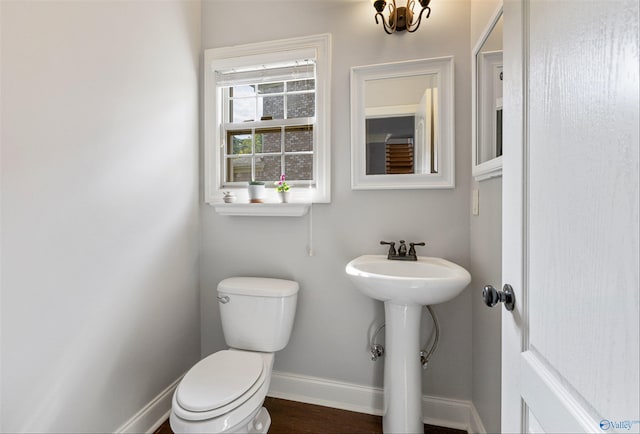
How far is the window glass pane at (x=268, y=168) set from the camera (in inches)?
76.5

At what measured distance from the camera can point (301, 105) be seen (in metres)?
1.91

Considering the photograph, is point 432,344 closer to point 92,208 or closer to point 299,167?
point 299,167

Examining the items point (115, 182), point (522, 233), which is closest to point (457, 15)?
point (522, 233)

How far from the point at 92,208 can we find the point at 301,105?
4.00 ft

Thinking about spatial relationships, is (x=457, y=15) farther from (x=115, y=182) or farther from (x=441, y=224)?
(x=115, y=182)

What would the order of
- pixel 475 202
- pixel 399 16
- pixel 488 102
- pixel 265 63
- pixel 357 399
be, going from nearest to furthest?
pixel 488 102
pixel 475 202
pixel 399 16
pixel 357 399
pixel 265 63

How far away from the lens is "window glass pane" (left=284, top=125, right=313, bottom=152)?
1.88m

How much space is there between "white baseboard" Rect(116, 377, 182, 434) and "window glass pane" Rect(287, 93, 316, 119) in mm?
1728

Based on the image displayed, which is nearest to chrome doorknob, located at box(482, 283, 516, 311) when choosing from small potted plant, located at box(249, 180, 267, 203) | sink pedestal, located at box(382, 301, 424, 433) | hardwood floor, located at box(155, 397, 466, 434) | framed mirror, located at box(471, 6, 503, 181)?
framed mirror, located at box(471, 6, 503, 181)

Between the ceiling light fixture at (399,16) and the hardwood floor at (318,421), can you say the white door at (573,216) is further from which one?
the hardwood floor at (318,421)

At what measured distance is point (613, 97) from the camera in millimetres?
406

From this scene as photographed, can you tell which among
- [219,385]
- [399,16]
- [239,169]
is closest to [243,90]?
[239,169]

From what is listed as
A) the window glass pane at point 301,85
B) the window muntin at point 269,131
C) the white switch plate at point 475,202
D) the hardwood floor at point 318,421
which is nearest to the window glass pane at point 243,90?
the window muntin at point 269,131

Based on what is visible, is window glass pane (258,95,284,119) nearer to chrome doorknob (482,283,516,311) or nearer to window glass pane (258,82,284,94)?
window glass pane (258,82,284,94)
